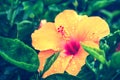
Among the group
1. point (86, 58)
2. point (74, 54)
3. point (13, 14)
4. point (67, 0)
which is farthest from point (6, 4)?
point (86, 58)

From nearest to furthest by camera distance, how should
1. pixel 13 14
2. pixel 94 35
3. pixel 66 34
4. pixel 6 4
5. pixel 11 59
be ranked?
1. pixel 11 59
2. pixel 94 35
3. pixel 66 34
4. pixel 13 14
5. pixel 6 4

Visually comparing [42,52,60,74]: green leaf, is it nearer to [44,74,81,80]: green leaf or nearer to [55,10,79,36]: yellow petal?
[44,74,81,80]: green leaf

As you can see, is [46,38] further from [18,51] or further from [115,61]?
[115,61]

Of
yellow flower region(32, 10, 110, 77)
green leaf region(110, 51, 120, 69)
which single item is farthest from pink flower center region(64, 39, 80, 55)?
green leaf region(110, 51, 120, 69)

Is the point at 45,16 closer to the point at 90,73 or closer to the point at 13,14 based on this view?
the point at 13,14

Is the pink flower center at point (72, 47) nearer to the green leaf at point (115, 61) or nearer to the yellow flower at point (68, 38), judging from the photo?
the yellow flower at point (68, 38)

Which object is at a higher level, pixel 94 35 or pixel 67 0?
pixel 94 35

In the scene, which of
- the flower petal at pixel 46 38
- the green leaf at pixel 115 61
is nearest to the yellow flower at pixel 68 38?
the flower petal at pixel 46 38
